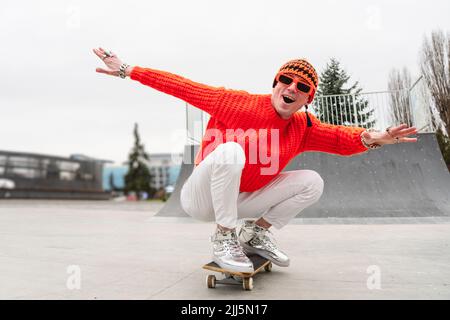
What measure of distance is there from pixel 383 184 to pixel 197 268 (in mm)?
4996

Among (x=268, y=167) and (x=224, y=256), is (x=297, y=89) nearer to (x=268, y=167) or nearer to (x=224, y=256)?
(x=268, y=167)

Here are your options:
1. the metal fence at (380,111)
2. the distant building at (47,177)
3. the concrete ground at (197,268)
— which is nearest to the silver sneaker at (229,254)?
the concrete ground at (197,268)

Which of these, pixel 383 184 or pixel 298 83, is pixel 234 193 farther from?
pixel 383 184

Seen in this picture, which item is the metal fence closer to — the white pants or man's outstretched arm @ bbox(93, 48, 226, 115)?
the white pants

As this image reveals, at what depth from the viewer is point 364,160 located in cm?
678

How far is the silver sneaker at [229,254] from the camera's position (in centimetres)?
180

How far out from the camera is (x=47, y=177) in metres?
25.2

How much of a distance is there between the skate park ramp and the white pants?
407 centimetres

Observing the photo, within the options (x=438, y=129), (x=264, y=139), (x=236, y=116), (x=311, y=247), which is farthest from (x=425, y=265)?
(x=438, y=129)

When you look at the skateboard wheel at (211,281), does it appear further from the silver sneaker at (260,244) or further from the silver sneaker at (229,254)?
the silver sneaker at (260,244)

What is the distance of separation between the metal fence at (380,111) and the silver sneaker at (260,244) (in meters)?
5.11

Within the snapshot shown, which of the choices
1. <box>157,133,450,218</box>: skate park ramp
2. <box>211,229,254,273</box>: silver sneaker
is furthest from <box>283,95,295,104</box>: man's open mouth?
<box>157,133,450,218</box>: skate park ramp

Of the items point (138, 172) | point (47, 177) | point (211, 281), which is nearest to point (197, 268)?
point (211, 281)
